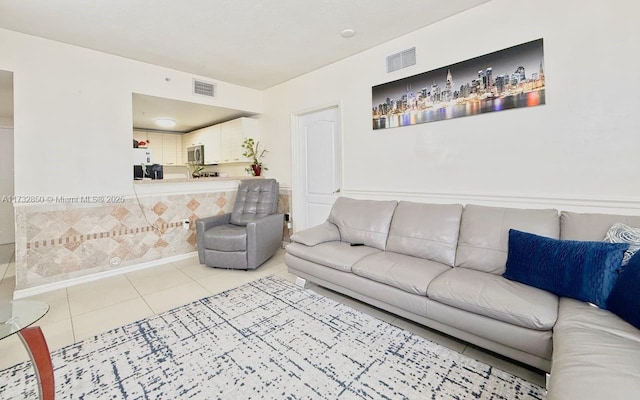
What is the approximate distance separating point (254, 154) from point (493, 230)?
12.5 ft

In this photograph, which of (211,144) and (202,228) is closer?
(202,228)

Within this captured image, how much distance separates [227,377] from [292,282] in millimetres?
1426

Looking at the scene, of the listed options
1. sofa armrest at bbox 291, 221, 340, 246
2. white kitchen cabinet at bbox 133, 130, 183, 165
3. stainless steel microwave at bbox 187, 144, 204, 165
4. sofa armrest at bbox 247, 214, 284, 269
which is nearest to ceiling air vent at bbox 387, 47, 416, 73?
sofa armrest at bbox 291, 221, 340, 246

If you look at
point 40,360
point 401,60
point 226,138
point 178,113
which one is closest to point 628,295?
point 401,60

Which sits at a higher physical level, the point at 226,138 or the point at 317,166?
the point at 226,138

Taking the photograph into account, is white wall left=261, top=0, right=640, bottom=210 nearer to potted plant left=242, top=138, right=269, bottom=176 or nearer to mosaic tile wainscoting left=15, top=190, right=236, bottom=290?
potted plant left=242, top=138, right=269, bottom=176

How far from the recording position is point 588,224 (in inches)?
73.2

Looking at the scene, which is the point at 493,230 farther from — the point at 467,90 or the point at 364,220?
the point at 467,90

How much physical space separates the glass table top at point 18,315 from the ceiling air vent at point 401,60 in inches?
133

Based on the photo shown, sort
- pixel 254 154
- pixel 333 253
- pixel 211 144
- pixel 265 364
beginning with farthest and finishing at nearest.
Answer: pixel 211 144
pixel 254 154
pixel 333 253
pixel 265 364

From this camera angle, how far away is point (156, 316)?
92.6 inches

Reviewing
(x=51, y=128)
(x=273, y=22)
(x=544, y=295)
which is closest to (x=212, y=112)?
(x=51, y=128)

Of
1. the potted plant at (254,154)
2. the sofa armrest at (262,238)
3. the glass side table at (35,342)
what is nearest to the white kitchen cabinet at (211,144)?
the potted plant at (254,154)

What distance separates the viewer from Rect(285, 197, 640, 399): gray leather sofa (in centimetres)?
118
